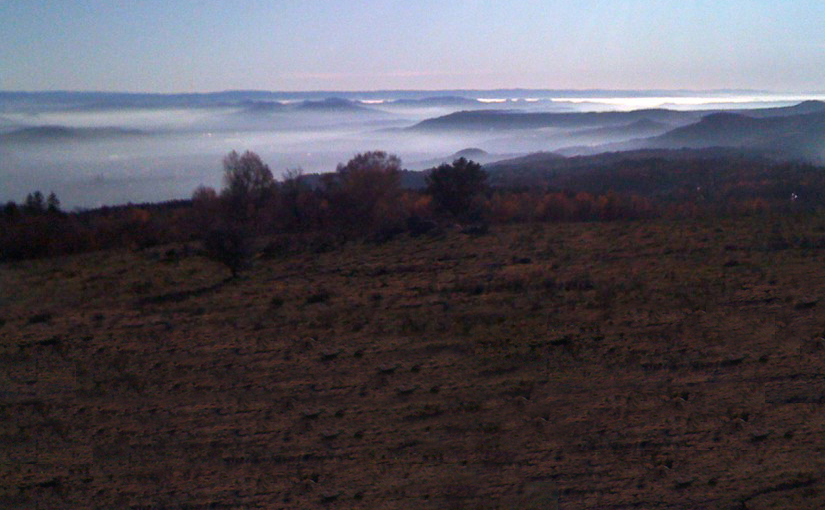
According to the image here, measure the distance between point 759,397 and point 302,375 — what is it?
411cm

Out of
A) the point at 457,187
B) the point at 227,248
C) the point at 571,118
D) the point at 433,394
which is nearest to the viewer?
the point at 433,394

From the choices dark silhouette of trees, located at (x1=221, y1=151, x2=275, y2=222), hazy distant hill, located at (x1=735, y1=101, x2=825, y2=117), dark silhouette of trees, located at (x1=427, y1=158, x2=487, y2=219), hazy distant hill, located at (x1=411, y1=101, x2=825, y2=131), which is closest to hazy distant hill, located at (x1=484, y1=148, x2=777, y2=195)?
hazy distant hill, located at (x1=411, y1=101, x2=825, y2=131)

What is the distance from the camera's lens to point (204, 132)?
50.9 metres

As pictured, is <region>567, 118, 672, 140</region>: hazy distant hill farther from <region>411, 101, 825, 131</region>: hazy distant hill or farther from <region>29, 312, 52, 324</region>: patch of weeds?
<region>29, 312, 52, 324</region>: patch of weeds

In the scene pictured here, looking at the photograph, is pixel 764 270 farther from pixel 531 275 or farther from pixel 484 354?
pixel 484 354

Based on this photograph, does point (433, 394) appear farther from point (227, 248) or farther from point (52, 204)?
point (52, 204)

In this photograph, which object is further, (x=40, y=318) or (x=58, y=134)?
(x=58, y=134)

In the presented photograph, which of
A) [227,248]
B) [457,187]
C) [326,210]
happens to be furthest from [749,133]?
[227,248]

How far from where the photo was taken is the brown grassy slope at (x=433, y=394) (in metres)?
4.35

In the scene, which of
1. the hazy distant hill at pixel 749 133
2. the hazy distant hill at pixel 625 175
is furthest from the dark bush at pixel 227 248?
the hazy distant hill at pixel 749 133

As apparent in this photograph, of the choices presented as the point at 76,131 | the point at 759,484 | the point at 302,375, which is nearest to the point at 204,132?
the point at 76,131

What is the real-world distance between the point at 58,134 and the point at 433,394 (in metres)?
44.0

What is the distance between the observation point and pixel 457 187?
22297 mm

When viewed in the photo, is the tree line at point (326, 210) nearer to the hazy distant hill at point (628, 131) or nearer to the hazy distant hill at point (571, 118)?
the hazy distant hill at point (571, 118)
